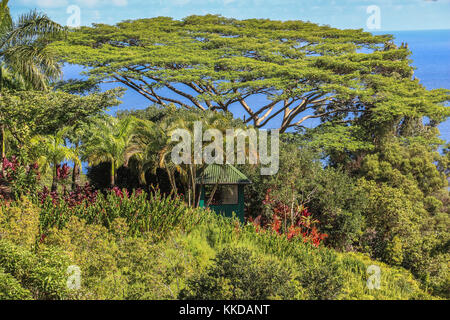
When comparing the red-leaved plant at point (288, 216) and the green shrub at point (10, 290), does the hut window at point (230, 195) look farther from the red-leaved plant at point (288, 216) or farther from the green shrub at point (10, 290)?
the green shrub at point (10, 290)

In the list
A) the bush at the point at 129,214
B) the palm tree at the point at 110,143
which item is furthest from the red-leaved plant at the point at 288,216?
the bush at the point at 129,214

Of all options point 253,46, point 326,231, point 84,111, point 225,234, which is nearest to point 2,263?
point 225,234

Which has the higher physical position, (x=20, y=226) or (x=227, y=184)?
(x=227, y=184)

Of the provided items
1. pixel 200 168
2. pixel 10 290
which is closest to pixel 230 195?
pixel 200 168

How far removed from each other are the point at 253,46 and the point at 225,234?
20.3 metres

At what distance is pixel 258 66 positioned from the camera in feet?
90.3

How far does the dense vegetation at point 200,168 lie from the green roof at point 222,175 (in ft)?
2.03

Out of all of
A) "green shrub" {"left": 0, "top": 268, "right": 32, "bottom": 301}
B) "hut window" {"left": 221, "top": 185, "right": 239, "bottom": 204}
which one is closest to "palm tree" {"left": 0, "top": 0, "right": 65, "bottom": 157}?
"hut window" {"left": 221, "top": 185, "right": 239, "bottom": 204}

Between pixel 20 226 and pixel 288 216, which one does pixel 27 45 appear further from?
pixel 288 216

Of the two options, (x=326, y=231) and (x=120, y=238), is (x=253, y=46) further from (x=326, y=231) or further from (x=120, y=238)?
(x=120, y=238)

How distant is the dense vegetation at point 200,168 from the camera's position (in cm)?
852

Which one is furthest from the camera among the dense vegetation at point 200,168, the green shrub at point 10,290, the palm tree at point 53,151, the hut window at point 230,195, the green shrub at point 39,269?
the hut window at point 230,195

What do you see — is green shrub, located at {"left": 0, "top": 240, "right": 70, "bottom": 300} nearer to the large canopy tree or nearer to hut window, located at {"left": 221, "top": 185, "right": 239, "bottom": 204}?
hut window, located at {"left": 221, "top": 185, "right": 239, "bottom": 204}

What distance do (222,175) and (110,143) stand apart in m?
4.57
